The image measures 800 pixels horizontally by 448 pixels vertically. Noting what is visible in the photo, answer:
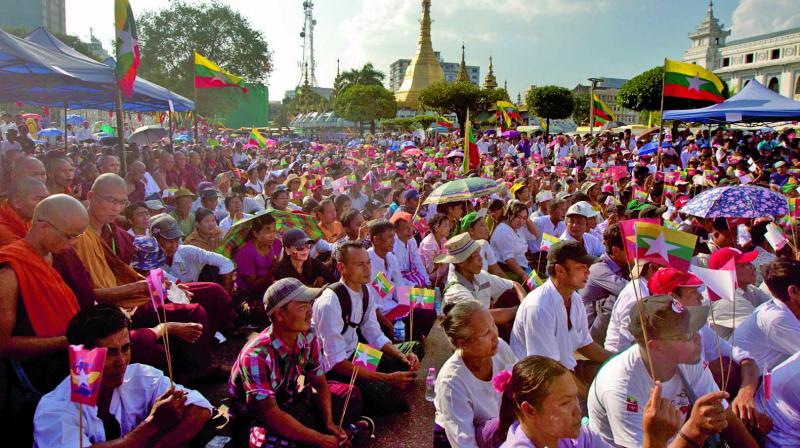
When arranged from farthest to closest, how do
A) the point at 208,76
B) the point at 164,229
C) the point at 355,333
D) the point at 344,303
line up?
the point at 208,76, the point at 164,229, the point at 355,333, the point at 344,303

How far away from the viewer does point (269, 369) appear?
302 cm

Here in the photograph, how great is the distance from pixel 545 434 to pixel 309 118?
56.1 metres

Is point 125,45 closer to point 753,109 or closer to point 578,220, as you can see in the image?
point 578,220

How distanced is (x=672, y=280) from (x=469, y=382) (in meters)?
1.55

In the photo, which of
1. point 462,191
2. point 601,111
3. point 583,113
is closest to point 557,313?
point 462,191

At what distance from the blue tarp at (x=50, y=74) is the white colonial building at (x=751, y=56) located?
6616 centimetres

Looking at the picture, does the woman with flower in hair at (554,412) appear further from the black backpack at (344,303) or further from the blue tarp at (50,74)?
the blue tarp at (50,74)

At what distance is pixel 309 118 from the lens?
5616 centimetres

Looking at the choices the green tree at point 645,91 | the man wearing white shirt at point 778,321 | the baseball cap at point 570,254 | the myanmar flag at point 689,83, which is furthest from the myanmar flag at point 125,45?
the green tree at point 645,91

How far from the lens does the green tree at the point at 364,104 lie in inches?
1982

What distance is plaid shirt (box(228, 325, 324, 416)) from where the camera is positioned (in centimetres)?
297

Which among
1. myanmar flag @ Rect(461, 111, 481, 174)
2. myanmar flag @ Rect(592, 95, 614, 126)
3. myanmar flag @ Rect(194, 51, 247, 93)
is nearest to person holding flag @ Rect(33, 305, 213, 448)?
myanmar flag @ Rect(461, 111, 481, 174)

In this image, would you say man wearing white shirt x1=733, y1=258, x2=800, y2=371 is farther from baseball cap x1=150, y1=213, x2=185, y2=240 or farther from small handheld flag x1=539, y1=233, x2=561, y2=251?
baseball cap x1=150, y1=213, x2=185, y2=240

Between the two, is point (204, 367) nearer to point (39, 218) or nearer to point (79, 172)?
point (39, 218)
